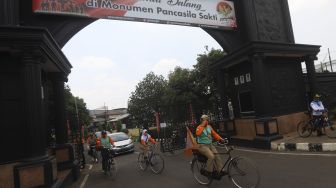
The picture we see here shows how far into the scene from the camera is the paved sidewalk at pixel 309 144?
918 cm

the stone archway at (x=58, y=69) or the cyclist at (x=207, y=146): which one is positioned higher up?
the stone archway at (x=58, y=69)

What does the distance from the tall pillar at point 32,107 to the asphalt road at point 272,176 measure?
2.40 meters

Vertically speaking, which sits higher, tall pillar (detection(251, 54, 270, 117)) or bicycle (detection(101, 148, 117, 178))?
tall pillar (detection(251, 54, 270, 117))

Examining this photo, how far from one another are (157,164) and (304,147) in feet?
16.5

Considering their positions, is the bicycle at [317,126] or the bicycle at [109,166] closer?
the bicycle at [109,166]

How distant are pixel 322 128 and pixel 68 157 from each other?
10.1 meters

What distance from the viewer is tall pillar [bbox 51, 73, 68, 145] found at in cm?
1146

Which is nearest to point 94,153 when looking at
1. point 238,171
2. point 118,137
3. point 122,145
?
point 122,145

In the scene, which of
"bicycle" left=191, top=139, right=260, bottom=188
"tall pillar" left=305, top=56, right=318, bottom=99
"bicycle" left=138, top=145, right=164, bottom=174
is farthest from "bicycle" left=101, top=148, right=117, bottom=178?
"tall pillar" left=305, top=56, right=318, bottom=99

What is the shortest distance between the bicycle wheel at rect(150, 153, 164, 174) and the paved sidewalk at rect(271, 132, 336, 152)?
474cm

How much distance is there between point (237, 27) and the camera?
15156 mm

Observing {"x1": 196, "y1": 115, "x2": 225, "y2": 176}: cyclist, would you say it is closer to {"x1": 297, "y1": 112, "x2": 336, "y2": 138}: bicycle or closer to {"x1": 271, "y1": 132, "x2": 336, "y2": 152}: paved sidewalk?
{"x1": 271, "y1": 132, "x2": 336, "y2": 152}: paved sidewalk

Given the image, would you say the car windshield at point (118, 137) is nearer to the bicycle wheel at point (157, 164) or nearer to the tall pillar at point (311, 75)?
the bicycle wheel at point (157, 164)

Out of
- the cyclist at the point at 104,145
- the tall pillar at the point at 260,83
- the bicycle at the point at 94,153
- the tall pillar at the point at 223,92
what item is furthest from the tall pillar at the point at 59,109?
the tall pillar at the point at 223,92
